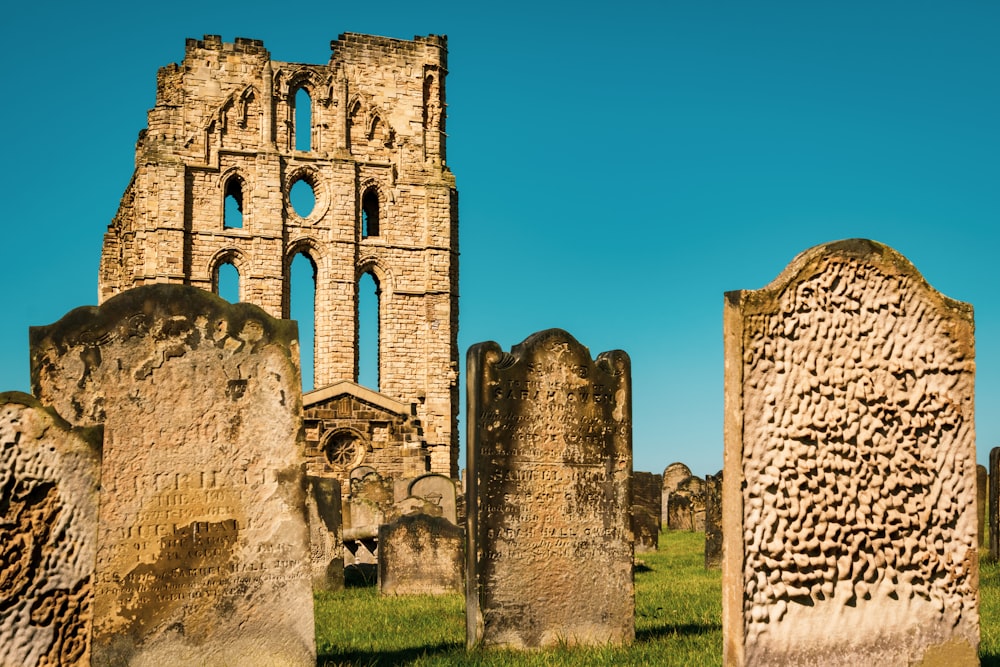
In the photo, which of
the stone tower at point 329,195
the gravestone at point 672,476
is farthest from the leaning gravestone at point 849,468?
the stone tower at point 329,195

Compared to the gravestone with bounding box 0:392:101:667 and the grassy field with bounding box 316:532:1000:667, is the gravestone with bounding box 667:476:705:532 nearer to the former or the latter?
the grassy field with bounding box 316:532:1000:667

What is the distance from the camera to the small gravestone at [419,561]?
13.0 meters

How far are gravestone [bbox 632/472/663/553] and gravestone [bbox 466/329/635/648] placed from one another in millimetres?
8781

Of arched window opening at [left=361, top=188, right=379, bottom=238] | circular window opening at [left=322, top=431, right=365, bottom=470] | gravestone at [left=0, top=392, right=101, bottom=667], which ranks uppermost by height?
arched window opening at [left=361, top=188, right=379, bottom=238]

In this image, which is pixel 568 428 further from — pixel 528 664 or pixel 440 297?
pixel 440 297

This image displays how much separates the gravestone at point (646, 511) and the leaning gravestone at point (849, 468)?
10768mm

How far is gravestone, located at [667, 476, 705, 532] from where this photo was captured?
985 inches

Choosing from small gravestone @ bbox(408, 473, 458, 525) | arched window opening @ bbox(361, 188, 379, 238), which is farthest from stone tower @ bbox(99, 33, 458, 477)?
small gravestone @ bbox(408, 473, 458, 525)

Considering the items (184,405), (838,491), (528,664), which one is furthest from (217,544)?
(838,491)

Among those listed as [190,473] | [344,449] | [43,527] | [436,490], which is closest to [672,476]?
[344,449]

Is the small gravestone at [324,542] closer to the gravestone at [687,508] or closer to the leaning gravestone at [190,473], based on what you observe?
the leaning gravestone at [190,473]

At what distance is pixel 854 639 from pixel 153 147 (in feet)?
120

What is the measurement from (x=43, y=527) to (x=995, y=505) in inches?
469

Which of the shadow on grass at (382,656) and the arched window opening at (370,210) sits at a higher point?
the arched window opening at (370,210)
